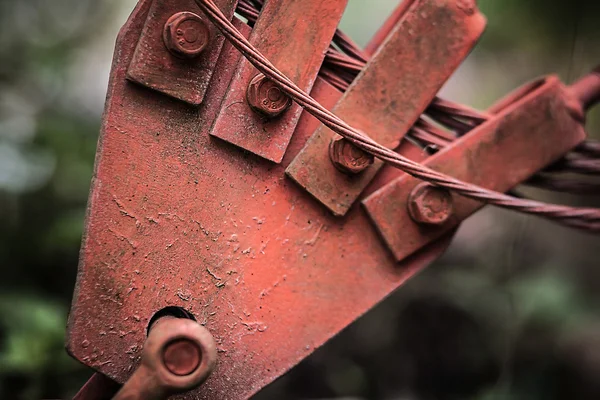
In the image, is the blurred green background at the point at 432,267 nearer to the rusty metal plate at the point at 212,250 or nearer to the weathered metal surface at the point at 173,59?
the rusty metal plate at the point at 212,250

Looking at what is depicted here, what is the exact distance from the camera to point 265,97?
2.75 ft

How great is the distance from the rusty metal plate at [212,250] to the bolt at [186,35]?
0.05m

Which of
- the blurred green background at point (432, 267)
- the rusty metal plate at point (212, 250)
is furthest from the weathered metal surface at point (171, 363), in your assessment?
the blurred green background at point (432, 267)

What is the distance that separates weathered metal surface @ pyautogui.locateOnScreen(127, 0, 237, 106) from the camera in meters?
0.78

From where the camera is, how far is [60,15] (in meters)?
2.45

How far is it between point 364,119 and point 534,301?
4.93ft

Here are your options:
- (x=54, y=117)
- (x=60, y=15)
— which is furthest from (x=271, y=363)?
(x=60, y=15)

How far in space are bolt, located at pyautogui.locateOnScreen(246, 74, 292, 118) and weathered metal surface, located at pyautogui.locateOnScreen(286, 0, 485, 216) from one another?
81mm

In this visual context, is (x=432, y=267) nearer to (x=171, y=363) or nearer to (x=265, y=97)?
(x=265, y=97)

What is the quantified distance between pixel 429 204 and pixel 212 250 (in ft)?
1.21

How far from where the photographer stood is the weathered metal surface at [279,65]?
0.84 m

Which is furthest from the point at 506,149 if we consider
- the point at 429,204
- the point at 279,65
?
the point at 279,65

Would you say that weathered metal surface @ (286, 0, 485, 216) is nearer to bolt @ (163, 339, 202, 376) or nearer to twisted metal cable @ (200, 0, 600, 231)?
twisted metal cable @ (200, 0, 600, 231)

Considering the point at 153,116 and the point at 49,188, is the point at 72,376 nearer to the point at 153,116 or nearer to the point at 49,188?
the point at 49,188
